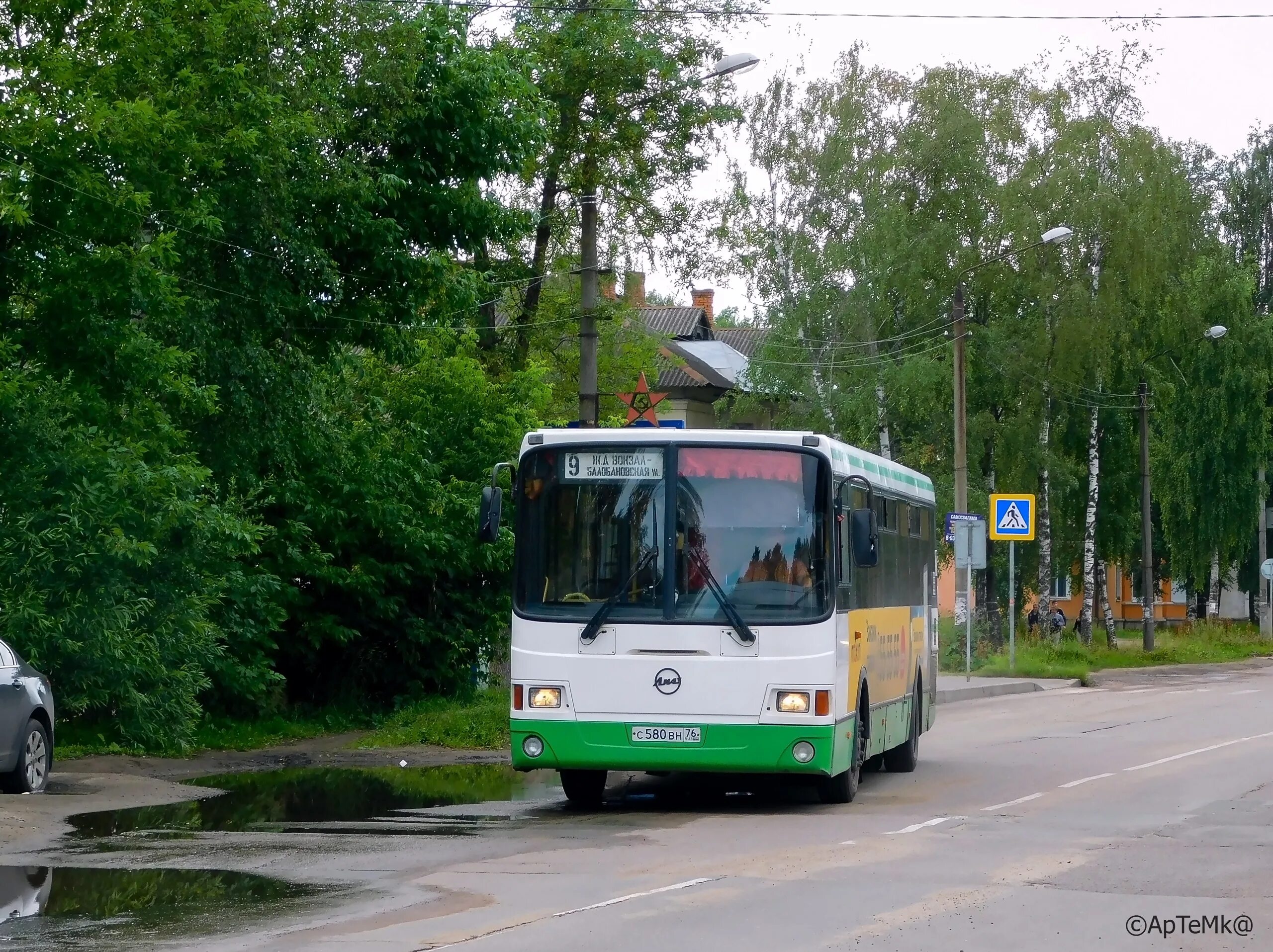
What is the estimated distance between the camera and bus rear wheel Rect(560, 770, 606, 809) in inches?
570

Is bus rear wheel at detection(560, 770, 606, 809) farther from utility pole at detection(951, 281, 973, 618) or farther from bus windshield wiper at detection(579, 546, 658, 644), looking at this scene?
utility pole at detection(951, 281, 973, 618)

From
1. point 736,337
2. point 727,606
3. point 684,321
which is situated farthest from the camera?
point 736,337

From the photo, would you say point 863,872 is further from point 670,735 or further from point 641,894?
point 670,735

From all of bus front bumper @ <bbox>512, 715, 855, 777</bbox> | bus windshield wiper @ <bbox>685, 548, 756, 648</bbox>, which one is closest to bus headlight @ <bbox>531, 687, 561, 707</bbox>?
bus front bumper @ <bbox>512, 715, 855, 777</bbox>

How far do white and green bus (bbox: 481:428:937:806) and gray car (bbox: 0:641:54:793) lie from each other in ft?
12.6

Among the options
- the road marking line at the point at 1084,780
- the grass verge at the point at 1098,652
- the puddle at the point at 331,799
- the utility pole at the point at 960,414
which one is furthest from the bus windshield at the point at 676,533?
the grass verge at the point at 1098,652

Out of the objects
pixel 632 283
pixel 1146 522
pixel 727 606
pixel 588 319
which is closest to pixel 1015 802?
pixel 727 606

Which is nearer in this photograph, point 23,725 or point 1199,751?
point 23,725

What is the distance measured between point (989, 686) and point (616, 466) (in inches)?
815

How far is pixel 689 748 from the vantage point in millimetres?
13242

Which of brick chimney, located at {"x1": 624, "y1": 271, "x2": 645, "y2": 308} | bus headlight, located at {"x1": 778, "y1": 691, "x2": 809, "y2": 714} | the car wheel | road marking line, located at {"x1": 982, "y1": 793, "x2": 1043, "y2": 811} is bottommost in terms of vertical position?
road marking line, located at {"x1": 982, "y1": 793, "x2": 1043, "y2": 811}

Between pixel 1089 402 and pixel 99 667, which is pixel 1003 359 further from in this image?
pixel 99 667

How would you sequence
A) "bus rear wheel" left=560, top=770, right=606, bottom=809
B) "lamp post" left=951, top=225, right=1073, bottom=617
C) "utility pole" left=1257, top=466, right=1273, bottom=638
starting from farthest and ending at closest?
"utility pole" left=1257, top=466, right=1273, bottom=638
"lamp post" left=951, top=225, right=1073, bottom=617
"bus rear wheel" left=560, top=770, right=606, bottom=809

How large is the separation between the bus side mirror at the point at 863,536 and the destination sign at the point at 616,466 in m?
1.52
